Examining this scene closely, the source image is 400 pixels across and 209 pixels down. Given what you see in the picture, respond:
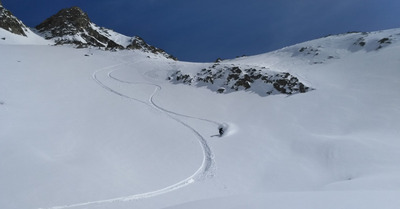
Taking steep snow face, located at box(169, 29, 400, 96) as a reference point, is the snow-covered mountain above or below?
below

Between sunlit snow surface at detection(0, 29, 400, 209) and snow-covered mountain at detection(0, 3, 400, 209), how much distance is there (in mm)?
71

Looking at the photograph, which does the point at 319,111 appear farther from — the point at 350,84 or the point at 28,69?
the point at 28,69

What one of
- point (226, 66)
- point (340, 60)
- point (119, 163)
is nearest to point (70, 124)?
point (119, 163)

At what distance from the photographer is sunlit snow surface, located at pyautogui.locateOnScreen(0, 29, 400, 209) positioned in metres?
10.7

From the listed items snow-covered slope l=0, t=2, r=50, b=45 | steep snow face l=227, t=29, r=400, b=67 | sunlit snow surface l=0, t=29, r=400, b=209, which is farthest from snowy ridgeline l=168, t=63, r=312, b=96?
snow-covered slope l=0, t=2, r=50, b=45

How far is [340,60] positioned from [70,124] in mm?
34473

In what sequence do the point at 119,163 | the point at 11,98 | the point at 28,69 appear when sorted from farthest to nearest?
the point at 28,69, the point at 11,98, the point at 119,163

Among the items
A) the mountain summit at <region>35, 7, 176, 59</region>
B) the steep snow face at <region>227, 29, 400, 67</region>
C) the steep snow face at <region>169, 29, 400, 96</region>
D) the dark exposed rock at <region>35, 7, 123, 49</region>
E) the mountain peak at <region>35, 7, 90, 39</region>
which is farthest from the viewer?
the mountain peak at <region>35, 7, 90, 39</region>

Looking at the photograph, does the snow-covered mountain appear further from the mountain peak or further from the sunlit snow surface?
the mountain peak

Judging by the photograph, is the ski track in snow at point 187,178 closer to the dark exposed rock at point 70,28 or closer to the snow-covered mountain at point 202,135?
the snow-covered mountain at point 202,135

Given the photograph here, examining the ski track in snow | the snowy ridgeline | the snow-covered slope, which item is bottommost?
the ski track in snow

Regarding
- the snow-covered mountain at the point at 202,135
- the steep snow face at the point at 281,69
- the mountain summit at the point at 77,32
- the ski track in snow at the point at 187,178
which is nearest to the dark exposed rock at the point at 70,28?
the mountain summit at the point at 77,32

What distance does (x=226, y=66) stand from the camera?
36938 mm

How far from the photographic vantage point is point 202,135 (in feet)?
66.9
